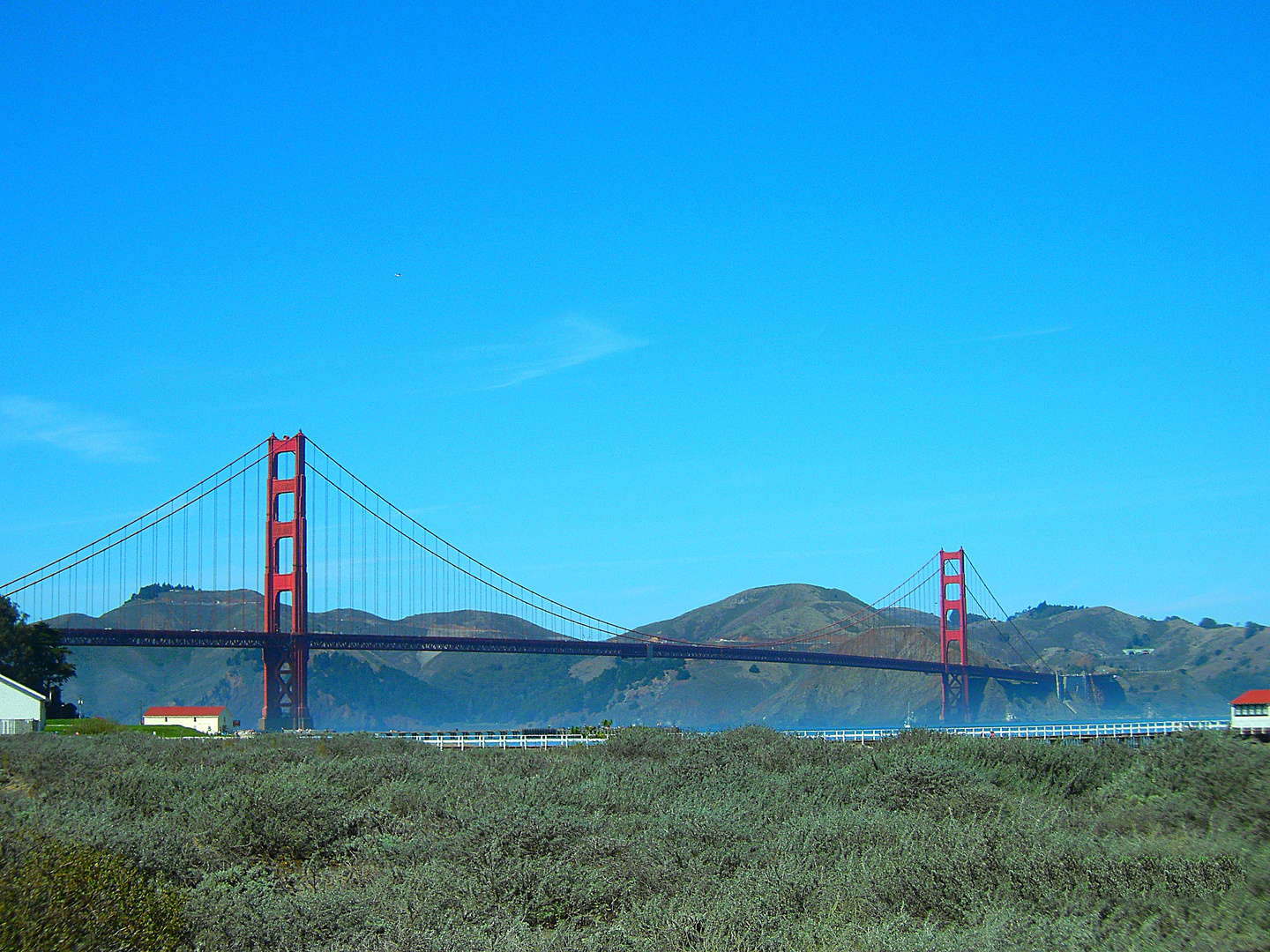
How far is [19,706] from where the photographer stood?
4491cm

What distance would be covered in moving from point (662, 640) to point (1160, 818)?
7661 cm

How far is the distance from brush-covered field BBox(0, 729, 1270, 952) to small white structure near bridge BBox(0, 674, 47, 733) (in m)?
27.9

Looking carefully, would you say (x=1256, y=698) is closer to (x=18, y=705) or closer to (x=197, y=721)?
(x=197, y=721)

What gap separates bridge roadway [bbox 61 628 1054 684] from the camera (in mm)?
60031

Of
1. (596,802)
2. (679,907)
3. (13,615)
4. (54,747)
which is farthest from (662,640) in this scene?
(679,907)

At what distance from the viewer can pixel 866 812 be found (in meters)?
14.8

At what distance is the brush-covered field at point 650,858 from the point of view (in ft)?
29.6

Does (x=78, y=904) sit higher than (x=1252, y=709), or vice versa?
(x=78, y=904)

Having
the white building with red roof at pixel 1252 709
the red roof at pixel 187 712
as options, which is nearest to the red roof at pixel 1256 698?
the white building with red roof at pixel 1252 709

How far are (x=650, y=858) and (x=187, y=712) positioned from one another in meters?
54.2

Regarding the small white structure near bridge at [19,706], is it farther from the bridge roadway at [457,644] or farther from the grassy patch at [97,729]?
the bridge roadway at [457,644]

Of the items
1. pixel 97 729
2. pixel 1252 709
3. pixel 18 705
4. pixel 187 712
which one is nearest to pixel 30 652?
pixel 187 712

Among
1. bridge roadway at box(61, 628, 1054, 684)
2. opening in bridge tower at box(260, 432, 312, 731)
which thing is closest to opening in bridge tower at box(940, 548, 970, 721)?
bridge roadway at box(61, 628, 1054, 684)

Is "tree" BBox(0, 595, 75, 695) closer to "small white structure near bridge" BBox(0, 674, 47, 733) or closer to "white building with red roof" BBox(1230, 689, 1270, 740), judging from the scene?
"small white structure near bridge" BBox(0, 674, 47, 733)
